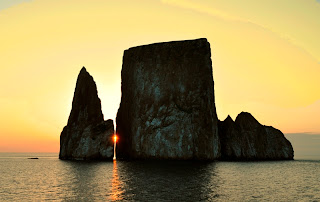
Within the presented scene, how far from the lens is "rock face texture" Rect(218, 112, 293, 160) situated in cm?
10612

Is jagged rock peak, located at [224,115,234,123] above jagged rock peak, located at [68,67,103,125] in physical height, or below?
below

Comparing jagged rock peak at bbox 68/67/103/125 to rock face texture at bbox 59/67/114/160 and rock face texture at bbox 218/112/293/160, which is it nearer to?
rock face texture at bbox 59/67/114/160

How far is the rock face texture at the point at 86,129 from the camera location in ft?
308

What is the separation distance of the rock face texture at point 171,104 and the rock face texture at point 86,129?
960cm

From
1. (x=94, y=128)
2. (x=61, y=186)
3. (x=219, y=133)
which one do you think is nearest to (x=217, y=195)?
(x=61, y=186)

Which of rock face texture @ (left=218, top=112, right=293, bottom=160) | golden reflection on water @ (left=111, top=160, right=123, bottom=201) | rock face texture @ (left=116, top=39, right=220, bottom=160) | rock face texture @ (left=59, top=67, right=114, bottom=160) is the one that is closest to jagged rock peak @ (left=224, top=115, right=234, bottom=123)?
rock face texture @ (left=218, top=112, right=293, bottom=160)

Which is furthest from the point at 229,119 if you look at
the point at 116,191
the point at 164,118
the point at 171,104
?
the point at 116,191

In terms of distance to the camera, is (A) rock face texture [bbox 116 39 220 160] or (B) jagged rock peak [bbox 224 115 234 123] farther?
(B) jagged rock peak [bbox 224 115 234 123]

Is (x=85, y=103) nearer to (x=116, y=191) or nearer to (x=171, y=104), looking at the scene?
(x=171, y=104)

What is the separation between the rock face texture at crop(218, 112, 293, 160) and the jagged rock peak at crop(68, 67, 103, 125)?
39.3 metres

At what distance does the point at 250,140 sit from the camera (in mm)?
108812

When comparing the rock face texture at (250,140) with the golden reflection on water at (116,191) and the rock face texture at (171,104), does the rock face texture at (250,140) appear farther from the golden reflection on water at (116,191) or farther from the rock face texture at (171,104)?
the golden reflection on water at (116,191)

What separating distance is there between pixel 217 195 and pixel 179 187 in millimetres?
5660

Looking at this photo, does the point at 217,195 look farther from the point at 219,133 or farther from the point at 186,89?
the point at 219,133
